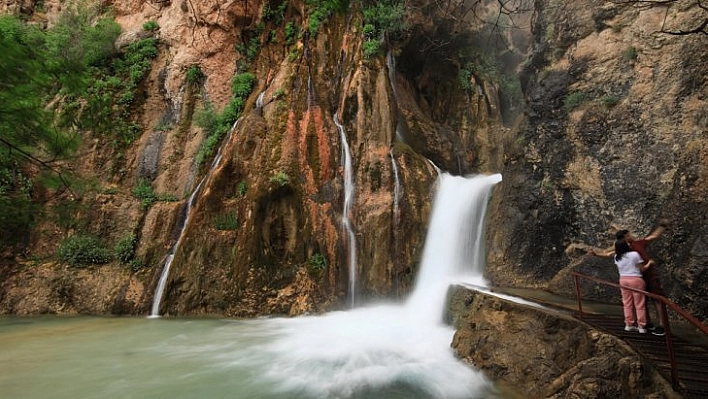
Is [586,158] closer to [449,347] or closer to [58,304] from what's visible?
[449,347]

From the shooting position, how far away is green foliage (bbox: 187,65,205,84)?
1617 cm

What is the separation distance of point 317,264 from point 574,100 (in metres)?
8.05

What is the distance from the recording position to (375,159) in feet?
39.7

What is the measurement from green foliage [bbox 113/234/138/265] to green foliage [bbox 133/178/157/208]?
4.69 ft

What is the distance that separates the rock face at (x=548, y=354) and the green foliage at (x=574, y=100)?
17.7ft

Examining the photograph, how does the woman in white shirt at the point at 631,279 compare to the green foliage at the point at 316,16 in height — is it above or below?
below

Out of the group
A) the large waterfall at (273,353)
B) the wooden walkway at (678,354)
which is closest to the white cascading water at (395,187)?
the large waterfall at (273,353)

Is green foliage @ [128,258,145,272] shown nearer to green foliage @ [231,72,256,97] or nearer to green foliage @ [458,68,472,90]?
green foliage @ [231,72,256,97]

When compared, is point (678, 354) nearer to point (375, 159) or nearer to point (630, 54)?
point (630, 54)

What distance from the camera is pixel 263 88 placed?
14.7 metres

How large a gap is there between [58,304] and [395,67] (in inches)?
568

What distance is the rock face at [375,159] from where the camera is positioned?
7.49 m

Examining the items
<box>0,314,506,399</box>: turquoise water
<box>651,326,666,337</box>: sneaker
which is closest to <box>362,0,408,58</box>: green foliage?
<box>0,314,506,399</box>: turquoise water

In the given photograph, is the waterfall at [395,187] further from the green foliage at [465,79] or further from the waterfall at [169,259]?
the green foliage at [465,79]
